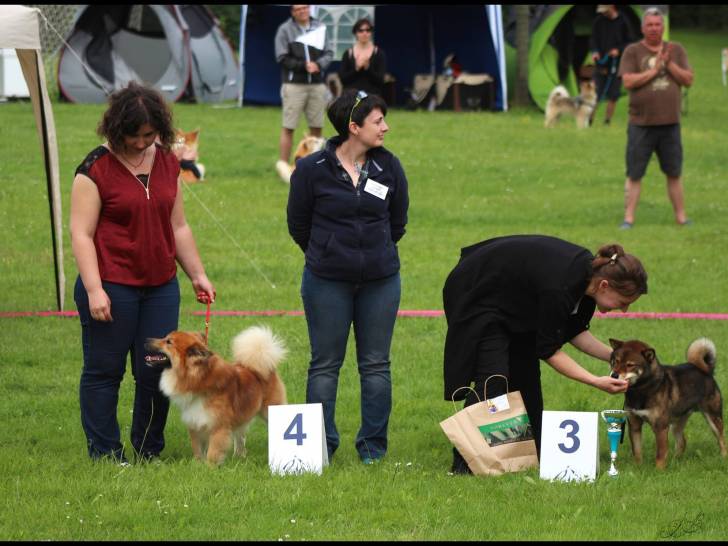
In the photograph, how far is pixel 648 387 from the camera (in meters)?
5.61

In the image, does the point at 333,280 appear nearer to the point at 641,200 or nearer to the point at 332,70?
the point at 641,200

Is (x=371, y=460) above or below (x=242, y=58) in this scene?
below

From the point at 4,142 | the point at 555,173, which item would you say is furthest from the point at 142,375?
the point at 4,142

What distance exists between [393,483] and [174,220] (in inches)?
62.4

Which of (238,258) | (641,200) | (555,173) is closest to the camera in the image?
(238,258)

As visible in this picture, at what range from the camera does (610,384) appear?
202 inches

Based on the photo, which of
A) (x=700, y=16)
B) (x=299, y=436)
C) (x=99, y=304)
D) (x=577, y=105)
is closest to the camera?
(x=99, y=304)

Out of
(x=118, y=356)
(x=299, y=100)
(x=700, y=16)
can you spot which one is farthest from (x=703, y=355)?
(x=700, y=16)

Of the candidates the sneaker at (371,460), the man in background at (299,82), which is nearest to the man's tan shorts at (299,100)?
the man in background at (299,82)

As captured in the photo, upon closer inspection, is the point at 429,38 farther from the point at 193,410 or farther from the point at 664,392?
the point at 193,410

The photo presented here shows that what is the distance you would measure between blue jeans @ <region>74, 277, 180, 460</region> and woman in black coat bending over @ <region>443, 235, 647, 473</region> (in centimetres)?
136

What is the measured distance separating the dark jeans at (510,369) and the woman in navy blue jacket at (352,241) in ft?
1.53

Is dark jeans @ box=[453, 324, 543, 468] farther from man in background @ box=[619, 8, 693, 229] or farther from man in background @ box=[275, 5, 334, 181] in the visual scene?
man in background @ box=[275, 5, 334, 181]

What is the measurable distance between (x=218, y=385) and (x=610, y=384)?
1822 millimetres
